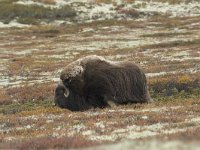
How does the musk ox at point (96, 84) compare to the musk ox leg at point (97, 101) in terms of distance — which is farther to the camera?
the musk ox leg at point (97, 101)

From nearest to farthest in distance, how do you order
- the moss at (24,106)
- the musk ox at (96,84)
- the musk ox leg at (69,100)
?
the musk ox at (96,84) → the musk ox leg at (69,100) → the moss at (24,106)

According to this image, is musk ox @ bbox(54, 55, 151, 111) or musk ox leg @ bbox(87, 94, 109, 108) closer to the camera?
musk ox @ bbox(54, 55, 151, 111)

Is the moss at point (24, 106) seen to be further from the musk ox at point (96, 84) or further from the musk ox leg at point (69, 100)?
the musk ox at point (96, 84)

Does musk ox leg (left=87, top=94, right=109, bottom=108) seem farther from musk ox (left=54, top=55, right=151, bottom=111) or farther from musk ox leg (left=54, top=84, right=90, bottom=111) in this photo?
musk ox leg (left=54, top=84, right=90, bottom=111)

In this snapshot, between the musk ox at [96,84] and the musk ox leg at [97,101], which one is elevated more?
the musk ox at [96,84]

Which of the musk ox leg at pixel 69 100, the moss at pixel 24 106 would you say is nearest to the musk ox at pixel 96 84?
the musk ox leg at pixel 69 100

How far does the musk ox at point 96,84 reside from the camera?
65.1 ft

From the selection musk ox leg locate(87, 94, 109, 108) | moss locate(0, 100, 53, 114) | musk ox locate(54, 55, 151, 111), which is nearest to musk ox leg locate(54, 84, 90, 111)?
musk ox locate(54, 55, 151, 111)

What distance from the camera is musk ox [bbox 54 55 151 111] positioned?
65.1 feet

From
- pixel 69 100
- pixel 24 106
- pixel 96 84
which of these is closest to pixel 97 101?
pixel 96 84

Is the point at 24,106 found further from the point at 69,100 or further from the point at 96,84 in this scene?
the point at 96,84

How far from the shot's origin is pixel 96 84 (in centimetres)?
1989

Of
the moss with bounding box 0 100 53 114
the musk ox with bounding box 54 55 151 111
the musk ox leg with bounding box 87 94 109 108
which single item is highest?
the musk ox with bounding box 54 55 151 111

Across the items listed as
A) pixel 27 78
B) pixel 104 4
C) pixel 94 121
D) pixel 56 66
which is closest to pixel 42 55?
pixel 56 66
